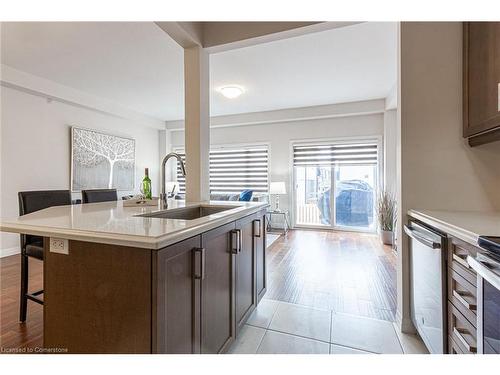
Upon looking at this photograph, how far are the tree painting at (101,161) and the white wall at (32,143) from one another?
0.14m

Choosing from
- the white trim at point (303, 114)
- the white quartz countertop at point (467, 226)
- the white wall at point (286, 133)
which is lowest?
the white quartz countertop at point (467, 226)

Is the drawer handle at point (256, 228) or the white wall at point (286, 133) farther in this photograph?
the white wall at point (286, 133)

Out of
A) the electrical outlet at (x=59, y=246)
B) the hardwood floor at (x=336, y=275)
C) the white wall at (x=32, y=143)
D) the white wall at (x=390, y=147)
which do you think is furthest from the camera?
→ the white wall at (x=390, y=147)

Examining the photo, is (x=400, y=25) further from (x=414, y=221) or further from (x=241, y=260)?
(x=241, y=260)

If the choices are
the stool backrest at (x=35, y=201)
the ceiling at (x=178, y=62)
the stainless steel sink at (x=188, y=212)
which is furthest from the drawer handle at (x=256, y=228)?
the ceiling at (x=178, y=62)

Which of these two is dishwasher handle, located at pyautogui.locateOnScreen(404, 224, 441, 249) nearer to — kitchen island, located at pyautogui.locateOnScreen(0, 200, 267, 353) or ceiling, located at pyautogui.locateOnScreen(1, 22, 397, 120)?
kitchen island, located at pyautogui.locateOnScreen(0, 200, 267, 353)

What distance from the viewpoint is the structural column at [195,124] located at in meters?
2.24

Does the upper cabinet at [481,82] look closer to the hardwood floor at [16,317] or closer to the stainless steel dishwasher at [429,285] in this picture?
the stainless steel dishwasher at [429,285]

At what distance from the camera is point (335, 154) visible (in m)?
5.25

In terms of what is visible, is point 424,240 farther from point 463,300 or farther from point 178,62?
point 178,62

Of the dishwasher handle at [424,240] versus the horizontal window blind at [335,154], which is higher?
the horizontal window blind at [335,154]

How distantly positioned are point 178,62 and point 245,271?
2804mm

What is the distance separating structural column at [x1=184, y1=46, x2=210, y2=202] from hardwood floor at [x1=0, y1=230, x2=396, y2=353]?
1234 millimetres

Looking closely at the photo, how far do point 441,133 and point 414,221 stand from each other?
24.8 inches
